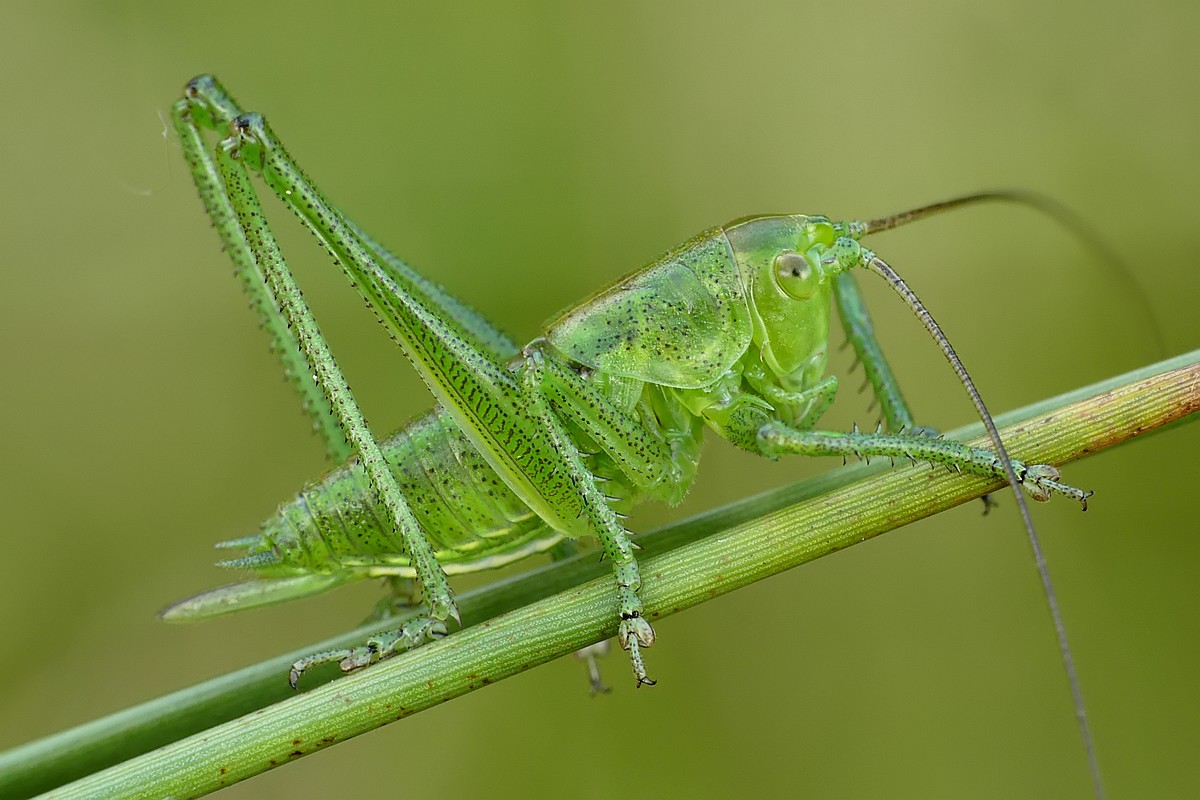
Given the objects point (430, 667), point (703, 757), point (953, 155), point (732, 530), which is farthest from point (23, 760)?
point (953, 155)

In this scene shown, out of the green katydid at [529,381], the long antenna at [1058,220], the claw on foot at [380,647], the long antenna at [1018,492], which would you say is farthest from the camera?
the long antenna at [1058,220]

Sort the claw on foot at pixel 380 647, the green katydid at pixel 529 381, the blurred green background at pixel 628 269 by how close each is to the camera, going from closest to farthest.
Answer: the claw on foot at pixel 380 647
the green katydid at pixel 529 381
the blurred green background at pixel 628 269

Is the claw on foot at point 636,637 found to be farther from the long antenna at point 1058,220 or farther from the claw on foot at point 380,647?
the long antenna at point 1058,220

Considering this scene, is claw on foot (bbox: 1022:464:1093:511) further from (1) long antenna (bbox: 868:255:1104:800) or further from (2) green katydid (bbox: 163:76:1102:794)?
(2) green katydid (bbox: 163:76:1102:794)

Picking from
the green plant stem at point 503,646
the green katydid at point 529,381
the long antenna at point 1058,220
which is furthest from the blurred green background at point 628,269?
the green plant stem at point 503,646

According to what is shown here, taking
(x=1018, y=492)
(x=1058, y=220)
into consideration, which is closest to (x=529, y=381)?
(x=1018, y=492)

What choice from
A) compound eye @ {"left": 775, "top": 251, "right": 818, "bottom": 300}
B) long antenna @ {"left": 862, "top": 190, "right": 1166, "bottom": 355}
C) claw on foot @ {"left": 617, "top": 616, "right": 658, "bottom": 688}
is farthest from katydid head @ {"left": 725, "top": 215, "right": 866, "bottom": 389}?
claw on foot @ {"left": 617, "top": 616, "right": 658, "bottom": 688}

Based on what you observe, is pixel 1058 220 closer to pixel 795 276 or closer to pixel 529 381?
pixel 795 276
